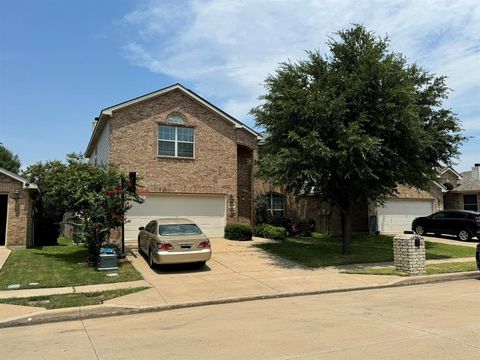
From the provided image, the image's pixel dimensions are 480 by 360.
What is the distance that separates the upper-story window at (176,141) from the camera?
22031mm

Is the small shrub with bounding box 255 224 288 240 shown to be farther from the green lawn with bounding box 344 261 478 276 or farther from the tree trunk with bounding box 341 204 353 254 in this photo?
the green lawn with bounding box 344 261 478 276

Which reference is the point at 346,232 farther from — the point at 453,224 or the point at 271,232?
the point at 453,224

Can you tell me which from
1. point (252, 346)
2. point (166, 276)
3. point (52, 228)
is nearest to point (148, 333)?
point (252, 346)

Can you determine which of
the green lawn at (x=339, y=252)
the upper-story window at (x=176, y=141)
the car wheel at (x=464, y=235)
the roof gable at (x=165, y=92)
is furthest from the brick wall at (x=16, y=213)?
the car wheel at (x=464, y=235)

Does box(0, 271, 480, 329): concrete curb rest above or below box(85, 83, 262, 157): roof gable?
below

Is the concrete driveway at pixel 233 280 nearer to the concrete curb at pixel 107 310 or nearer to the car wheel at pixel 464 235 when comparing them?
the concrete curb at pixel 107 310

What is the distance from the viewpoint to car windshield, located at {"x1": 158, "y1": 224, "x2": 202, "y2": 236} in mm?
14070

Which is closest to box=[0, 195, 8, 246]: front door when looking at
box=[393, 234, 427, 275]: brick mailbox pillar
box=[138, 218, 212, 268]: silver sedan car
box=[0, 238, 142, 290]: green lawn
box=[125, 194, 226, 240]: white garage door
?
box=[0, 238, 142, 290]: green lawn

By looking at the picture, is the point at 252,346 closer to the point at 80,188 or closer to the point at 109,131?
the point at 80,188

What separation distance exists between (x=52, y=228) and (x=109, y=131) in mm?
6413

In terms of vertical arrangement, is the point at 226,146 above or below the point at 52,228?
above

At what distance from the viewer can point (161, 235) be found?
13.9m

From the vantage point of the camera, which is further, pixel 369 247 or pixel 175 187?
pixel 175 187

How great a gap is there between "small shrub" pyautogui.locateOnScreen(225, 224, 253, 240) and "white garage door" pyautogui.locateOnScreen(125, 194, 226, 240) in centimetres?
120
